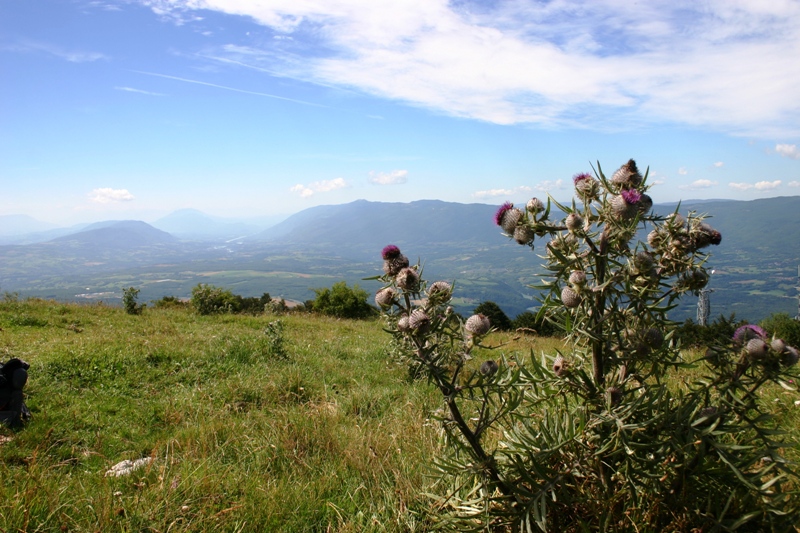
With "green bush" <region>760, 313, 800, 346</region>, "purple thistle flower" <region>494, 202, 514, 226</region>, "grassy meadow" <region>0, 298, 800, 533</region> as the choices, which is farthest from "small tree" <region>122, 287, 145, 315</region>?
"green bush" <region>760, 313, 800, 346</region>

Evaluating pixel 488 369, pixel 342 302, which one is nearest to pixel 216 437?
pixel 488 369

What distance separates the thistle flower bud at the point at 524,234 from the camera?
6.97 ft

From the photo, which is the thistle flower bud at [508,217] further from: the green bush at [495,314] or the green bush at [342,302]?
the green bush at [342,302]

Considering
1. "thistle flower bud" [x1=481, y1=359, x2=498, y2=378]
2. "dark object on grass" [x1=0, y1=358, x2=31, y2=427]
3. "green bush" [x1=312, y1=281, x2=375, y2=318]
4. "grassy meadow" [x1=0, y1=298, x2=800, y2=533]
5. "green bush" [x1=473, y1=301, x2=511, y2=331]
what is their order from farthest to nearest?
1. "green bush" [x1=312, y1=281, x2=375, y2=318]
2. "green bush" [x1=473, y1=301, x2=511, y2=331]
3. "dark object on grass" [x1=0, y1=358, x2=31, y2=427]
4. "grassy meadow" [x1=0, y1=298, x2=800, y2=533]
5. "thistle flower bud" [x1=481, y1=359, x2=498, y2=378]

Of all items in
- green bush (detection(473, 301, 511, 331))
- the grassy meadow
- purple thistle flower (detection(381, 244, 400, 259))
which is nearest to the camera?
purple thistle flower (detection(381, 244, 400, 259))

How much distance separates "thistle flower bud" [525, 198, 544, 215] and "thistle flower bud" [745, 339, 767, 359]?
1012 millimetres

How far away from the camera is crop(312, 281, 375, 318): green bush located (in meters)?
22.2

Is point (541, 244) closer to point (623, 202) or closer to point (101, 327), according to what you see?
point (623, 202)

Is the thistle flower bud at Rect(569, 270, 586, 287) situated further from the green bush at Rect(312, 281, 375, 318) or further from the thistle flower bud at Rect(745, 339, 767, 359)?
the green bush at Rect(312, 281, 375, 318)

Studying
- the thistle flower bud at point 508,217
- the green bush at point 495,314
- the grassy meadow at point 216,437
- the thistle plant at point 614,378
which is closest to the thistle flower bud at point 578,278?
the thistle plant at point 614,378

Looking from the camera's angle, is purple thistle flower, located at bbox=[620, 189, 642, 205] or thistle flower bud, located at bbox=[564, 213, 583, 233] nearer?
purple thistle flower, located at bbox=[620, 189, 642, 205]

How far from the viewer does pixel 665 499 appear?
227 centimetres

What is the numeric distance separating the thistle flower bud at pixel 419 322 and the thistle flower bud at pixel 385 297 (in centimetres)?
17

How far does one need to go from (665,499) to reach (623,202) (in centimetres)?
147
